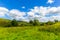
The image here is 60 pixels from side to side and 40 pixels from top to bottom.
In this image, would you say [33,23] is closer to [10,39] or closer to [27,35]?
[27,35]

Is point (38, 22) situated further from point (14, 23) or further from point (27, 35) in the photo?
point (27, 35)

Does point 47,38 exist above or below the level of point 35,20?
below

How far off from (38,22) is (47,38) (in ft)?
98.1

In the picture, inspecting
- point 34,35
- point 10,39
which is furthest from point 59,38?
point 10,39


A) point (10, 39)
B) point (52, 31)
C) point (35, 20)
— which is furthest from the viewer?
point (35, 20)

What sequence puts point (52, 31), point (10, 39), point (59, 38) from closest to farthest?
point (10, 39), point (59, 38), point (52, 31)

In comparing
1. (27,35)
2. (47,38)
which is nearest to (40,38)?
(47,38)

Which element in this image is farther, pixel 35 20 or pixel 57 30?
pixel 35 20

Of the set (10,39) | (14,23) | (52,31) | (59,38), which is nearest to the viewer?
(10,39)

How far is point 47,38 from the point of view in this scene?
3209 centimetres

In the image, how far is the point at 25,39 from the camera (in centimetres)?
3120

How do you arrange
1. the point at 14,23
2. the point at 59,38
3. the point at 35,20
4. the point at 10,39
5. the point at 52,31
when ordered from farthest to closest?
the point at 35,20 → the point at 14,23 → the point at 52,31 → the point at 59,38 → the point at 10,39

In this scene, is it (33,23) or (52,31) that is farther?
(33,23)

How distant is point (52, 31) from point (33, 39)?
345 inches
